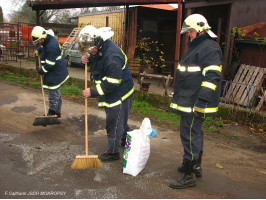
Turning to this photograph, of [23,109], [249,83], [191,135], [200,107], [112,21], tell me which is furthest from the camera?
[112,21]

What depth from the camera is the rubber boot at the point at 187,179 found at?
3.28 meters

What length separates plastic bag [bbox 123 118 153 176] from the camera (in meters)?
3.46

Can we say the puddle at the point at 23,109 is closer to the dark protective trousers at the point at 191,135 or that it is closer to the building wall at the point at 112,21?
the building wall at the point at 112,21

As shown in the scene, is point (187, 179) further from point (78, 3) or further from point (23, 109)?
point (78, 3)

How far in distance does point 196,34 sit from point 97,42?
129 centimetres

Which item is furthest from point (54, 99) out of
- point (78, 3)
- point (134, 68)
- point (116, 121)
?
point (78, 3)

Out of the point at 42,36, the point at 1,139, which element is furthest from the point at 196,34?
the point at 1,139

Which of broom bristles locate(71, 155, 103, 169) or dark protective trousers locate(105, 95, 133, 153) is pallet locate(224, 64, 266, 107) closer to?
dark protective trousers locate(105, 95, 133, 153)

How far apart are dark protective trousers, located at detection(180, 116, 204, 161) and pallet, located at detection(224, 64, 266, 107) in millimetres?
3949

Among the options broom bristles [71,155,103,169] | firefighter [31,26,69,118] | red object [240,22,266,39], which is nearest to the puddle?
firefighter [31,26,69,118]

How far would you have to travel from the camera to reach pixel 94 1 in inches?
371

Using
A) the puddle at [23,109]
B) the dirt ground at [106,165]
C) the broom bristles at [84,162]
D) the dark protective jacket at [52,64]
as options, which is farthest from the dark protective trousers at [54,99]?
the broom bristles at [84,162]

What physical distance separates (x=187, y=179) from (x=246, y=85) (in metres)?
4.65

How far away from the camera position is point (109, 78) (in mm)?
3551
